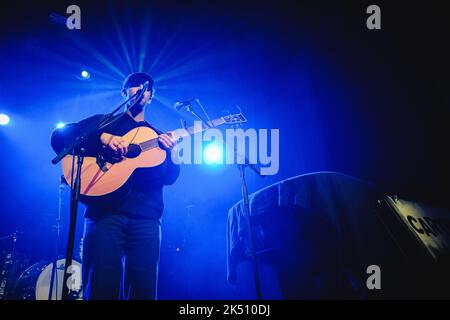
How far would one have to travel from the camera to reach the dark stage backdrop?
377cm

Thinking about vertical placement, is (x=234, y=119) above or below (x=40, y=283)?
above

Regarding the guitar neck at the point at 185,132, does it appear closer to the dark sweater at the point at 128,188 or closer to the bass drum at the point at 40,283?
the dark sweater at the point at 128,188

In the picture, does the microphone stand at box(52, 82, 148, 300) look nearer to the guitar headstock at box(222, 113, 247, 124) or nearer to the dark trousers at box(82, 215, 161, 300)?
the dark trousers at box(82, 215, 161, 300)

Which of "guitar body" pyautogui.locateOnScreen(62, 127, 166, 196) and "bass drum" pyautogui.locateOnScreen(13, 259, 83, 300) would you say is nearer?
"guitar body" pyautogui.locateOnScreen(62, 127, 166, 196)

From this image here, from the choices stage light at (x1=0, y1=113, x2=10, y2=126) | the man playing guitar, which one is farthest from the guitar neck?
stage light at (x1=0, y1=113, x2=10, y2=126)

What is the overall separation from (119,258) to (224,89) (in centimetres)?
314

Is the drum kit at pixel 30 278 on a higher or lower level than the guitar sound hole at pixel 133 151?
lower

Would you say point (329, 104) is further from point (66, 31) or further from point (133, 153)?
point (66, 31)

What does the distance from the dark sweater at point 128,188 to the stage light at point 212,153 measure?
3.20ft

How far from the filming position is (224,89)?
4.65 m

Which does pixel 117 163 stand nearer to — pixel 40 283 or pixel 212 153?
pixel 212 153

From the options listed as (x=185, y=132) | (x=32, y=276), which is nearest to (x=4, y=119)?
(x=32, y=276)

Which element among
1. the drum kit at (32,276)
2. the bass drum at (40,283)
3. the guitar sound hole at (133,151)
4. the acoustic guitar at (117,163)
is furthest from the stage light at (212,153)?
the bass drum at (40,283)

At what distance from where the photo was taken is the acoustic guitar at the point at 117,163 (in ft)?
7.59
